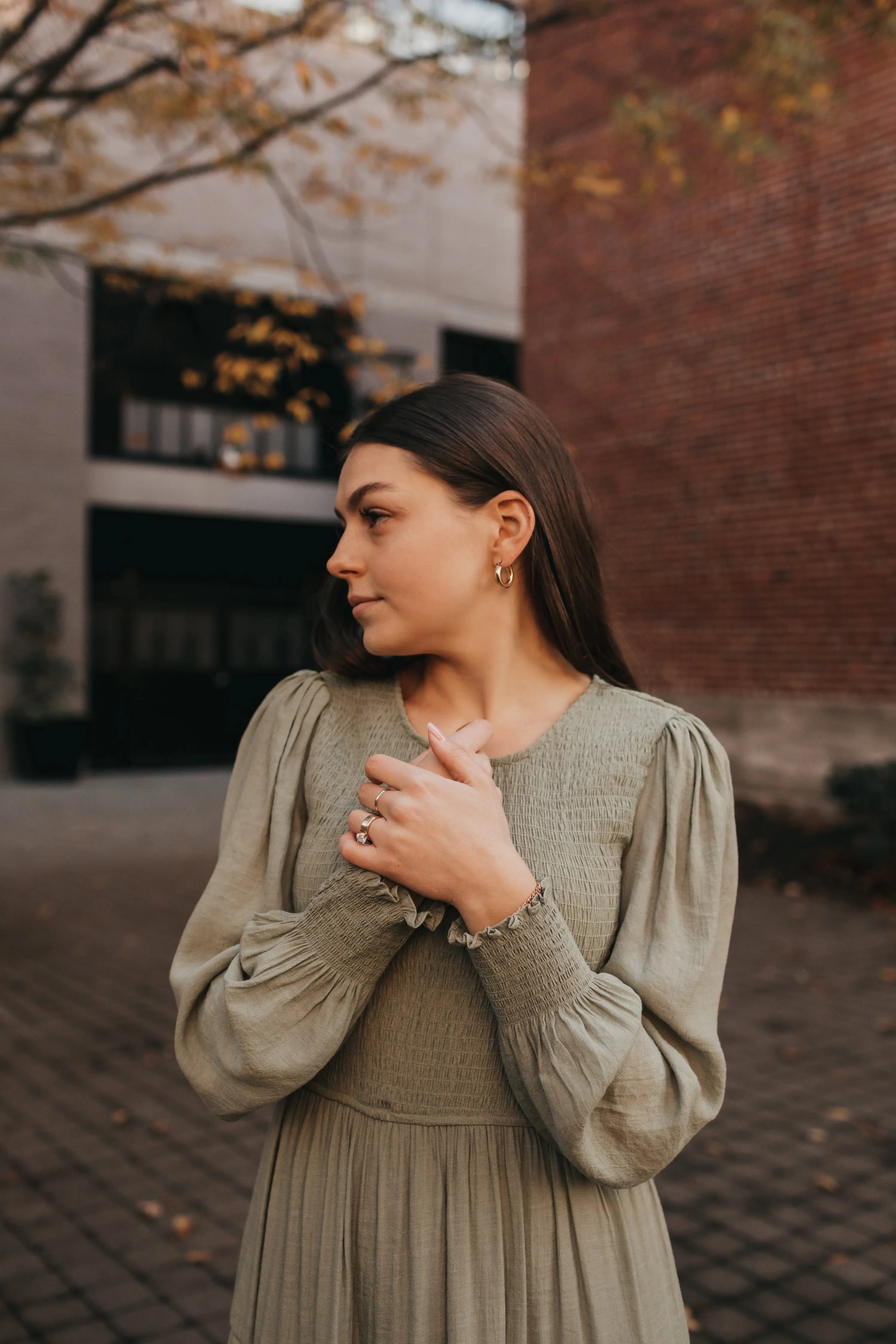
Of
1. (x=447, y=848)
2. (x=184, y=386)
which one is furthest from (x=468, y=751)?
(x=184, y=386)

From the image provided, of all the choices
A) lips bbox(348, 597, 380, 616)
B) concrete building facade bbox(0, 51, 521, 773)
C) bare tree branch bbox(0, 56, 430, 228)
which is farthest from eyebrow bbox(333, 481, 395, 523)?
concrete building facade bbox(0, 51, 521, 773)

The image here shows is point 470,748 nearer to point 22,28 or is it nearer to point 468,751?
point 468,751

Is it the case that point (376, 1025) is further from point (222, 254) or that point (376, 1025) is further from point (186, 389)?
point (186, 389)

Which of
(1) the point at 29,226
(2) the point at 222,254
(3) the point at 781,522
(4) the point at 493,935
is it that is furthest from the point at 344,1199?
(2) the point at 222,254

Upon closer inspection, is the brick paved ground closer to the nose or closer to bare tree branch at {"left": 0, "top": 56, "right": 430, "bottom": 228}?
the nose

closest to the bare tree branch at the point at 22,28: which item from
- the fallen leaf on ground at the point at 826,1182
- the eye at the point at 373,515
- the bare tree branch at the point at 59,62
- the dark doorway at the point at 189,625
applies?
the bare tree branch at the point at 59,62

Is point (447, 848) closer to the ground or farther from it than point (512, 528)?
closer to the ground

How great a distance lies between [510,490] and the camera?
4.84ft

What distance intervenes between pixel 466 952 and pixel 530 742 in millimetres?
290

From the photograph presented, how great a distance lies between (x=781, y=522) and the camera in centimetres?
1039

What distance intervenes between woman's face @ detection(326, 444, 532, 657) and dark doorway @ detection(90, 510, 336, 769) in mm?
15208

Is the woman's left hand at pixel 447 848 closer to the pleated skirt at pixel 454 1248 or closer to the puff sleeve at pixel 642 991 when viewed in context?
the puff sleeve at pixel 642 991

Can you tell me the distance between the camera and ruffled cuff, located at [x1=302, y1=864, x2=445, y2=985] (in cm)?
132

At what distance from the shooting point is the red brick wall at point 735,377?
970 centimetres
